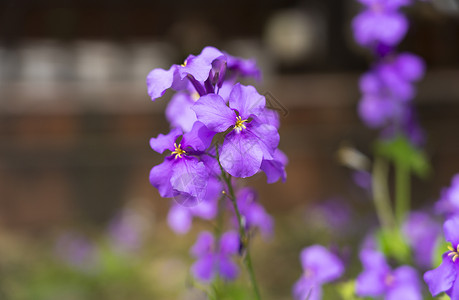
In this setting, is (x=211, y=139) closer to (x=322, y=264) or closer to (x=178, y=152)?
(x=178, y=152)

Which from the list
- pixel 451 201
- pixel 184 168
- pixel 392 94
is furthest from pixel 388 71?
pixel 184 168

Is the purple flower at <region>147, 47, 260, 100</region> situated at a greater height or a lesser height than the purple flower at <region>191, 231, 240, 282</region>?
greater

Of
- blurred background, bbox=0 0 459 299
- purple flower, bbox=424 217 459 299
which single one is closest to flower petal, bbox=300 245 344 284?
purple flower, bbox=424 217 459 299

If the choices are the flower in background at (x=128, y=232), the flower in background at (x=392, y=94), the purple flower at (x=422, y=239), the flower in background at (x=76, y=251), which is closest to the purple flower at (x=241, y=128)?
the flower in background at (x=392, y=94)

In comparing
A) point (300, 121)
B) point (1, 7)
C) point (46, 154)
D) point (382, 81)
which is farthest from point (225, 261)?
point (1, 7)

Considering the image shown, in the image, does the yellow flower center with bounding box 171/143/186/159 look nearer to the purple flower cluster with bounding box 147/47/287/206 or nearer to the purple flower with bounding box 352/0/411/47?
the purple flower cluster with bounding box 147/47/287/206

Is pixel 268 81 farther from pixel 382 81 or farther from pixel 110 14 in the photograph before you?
pixel 382 81
